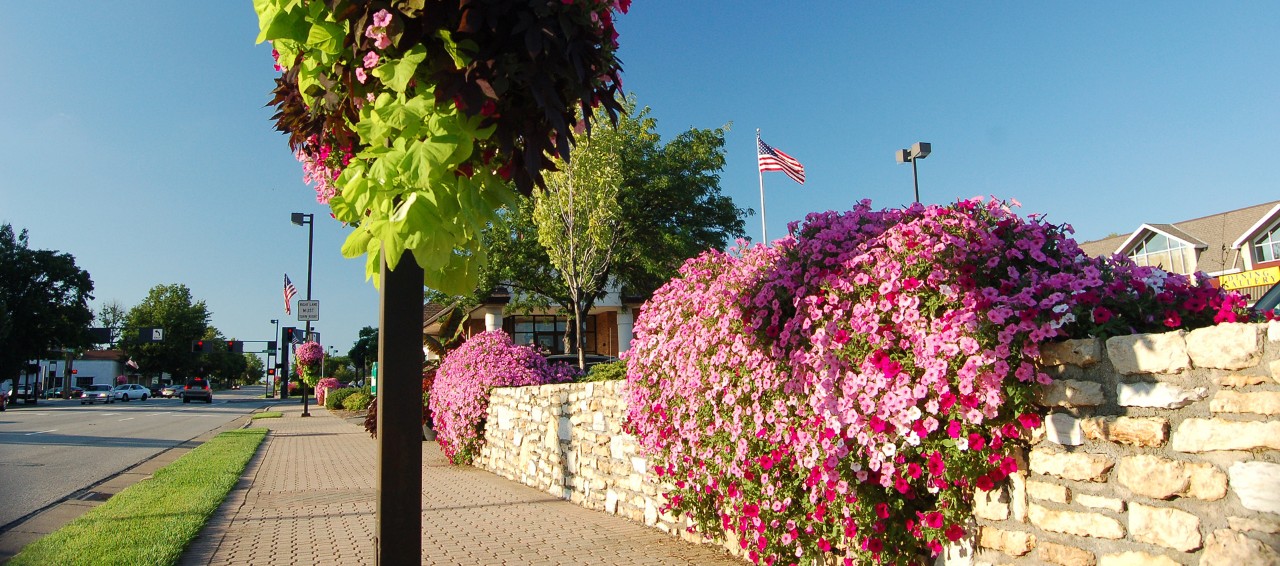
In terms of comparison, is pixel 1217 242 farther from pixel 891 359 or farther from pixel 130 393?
pixel 130 393

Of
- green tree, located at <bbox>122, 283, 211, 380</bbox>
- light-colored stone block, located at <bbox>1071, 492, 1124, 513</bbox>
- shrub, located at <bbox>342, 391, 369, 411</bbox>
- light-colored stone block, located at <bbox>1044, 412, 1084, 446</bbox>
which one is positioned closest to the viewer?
light-colored stone block, located at <bbox>1071, 492, 1124, 513</bbox>

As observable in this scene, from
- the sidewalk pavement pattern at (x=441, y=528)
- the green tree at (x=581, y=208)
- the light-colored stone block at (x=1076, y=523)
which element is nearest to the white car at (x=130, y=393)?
the green tree at (x=581, y=208)

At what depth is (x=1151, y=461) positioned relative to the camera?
2.95 meters

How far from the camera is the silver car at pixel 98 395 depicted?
49.9m

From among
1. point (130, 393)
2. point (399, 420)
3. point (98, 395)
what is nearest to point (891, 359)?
point (399, 420)

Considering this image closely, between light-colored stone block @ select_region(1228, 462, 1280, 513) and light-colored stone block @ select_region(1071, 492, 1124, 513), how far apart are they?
1.38 feet

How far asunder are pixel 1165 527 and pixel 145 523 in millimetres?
7737

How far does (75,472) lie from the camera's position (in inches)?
444

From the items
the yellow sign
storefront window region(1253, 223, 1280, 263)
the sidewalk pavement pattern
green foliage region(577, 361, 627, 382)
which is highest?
storefront window region(1253, 223, 1280, 263)

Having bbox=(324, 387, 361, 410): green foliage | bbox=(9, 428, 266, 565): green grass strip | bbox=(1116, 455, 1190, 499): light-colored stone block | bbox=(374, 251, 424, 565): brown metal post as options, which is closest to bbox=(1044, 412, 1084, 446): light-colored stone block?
bbox=(1116, 455, 1190, 499): light-colored stone block

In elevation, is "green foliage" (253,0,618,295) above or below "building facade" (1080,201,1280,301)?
below

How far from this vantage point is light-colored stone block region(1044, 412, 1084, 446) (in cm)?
319

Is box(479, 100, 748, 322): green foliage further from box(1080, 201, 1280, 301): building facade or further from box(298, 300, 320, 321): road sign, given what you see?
box(1080, 201, 1280, 301): building facade

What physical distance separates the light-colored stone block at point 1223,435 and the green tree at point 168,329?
323 ft
